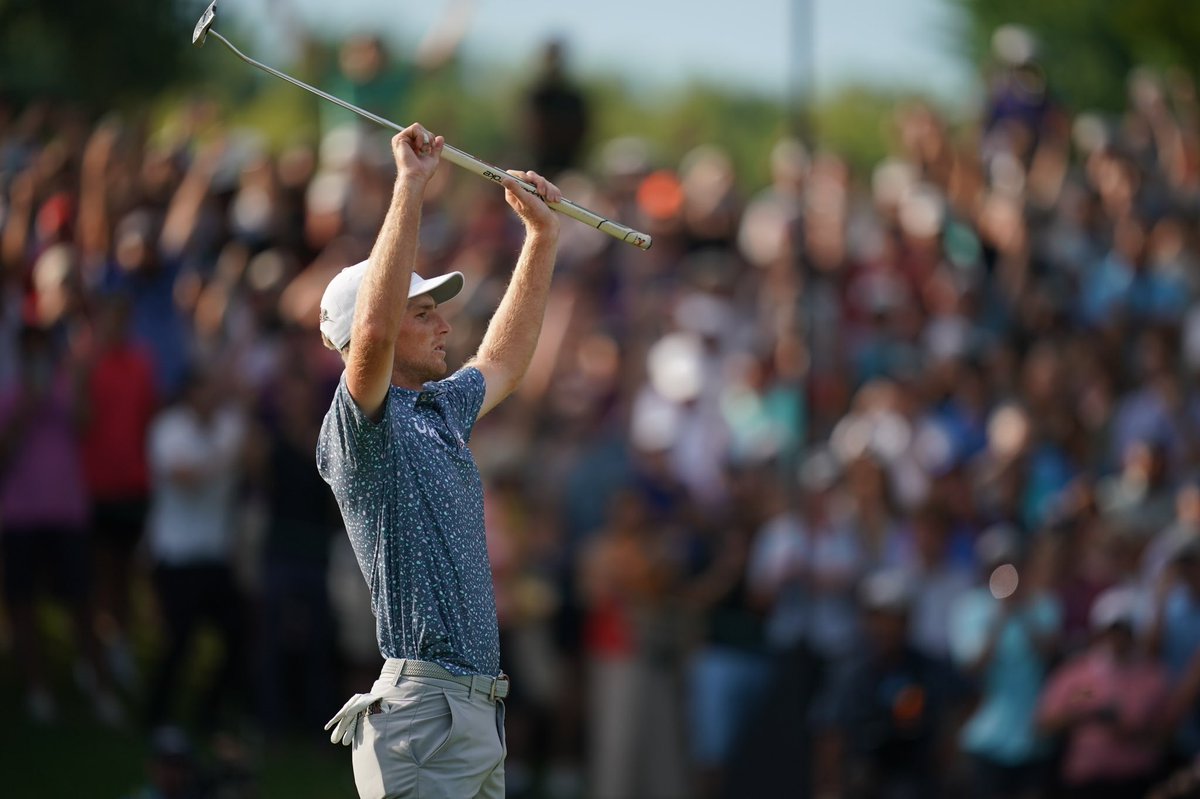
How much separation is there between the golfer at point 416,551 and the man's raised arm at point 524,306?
1.26ft

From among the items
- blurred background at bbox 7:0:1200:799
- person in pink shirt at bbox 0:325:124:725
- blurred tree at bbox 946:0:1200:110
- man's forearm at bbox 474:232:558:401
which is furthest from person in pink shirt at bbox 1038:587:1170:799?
blurred tree at bbox 946:0:1200:110

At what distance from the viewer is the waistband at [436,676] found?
5043 mm

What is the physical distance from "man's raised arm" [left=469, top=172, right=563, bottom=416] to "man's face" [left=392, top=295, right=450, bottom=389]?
338mm

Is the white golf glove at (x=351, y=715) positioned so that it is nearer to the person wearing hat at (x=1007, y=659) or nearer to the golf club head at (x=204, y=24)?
the golf club head at (x=204, y=24)

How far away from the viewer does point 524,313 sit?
18.5 ft

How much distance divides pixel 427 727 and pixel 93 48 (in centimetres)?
1119

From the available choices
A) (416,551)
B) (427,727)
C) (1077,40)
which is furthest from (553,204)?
(1077,40)

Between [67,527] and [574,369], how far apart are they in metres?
2.96

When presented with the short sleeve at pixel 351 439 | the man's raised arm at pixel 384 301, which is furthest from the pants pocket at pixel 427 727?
the man's raised arm at pixel 384 301

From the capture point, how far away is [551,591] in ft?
33.0

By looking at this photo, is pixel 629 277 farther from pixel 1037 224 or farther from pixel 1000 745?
pixel 1000 745

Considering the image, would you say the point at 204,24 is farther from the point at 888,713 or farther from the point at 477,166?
the point at 888,713

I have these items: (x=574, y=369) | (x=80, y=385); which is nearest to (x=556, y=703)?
(x=574, y=369)

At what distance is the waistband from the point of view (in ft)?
16.5
